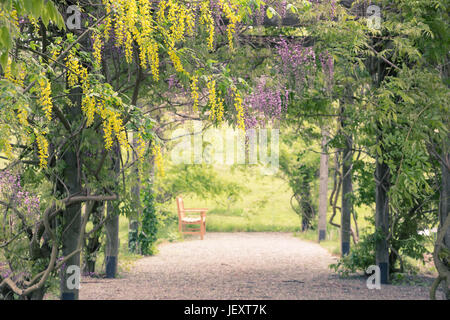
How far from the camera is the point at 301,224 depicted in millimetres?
15477

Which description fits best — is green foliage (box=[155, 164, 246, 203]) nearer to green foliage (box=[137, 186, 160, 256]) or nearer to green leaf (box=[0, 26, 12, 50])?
green foliage (box=[137, 186, 160, 256])

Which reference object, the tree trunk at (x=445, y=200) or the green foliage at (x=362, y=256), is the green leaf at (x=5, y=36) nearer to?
the tree trunk at (x=445, y=200)

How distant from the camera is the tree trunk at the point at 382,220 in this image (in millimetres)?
7598

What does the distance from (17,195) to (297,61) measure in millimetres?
3071

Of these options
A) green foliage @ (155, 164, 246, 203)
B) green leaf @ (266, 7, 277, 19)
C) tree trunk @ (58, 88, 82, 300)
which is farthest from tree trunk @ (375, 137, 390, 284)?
green foliage @ (155, 164, 246, 203)

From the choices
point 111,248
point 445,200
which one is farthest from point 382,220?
point 111,248

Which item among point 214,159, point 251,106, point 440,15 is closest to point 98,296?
point 251,106

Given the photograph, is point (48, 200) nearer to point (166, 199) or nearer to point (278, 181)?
point (166, 199)

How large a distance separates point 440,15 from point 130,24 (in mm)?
3050

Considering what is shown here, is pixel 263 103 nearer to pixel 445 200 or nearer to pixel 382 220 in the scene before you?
pixel 445 200

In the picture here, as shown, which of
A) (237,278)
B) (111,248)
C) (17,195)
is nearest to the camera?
(17,195)

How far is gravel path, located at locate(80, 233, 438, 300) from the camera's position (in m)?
7.00

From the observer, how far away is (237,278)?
27.5ft

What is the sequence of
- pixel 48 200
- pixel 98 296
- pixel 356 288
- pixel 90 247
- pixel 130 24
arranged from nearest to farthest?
pixel 130 24, pixel 48 200, pixel 98 296, pixel 356 288, pixel 90 247
